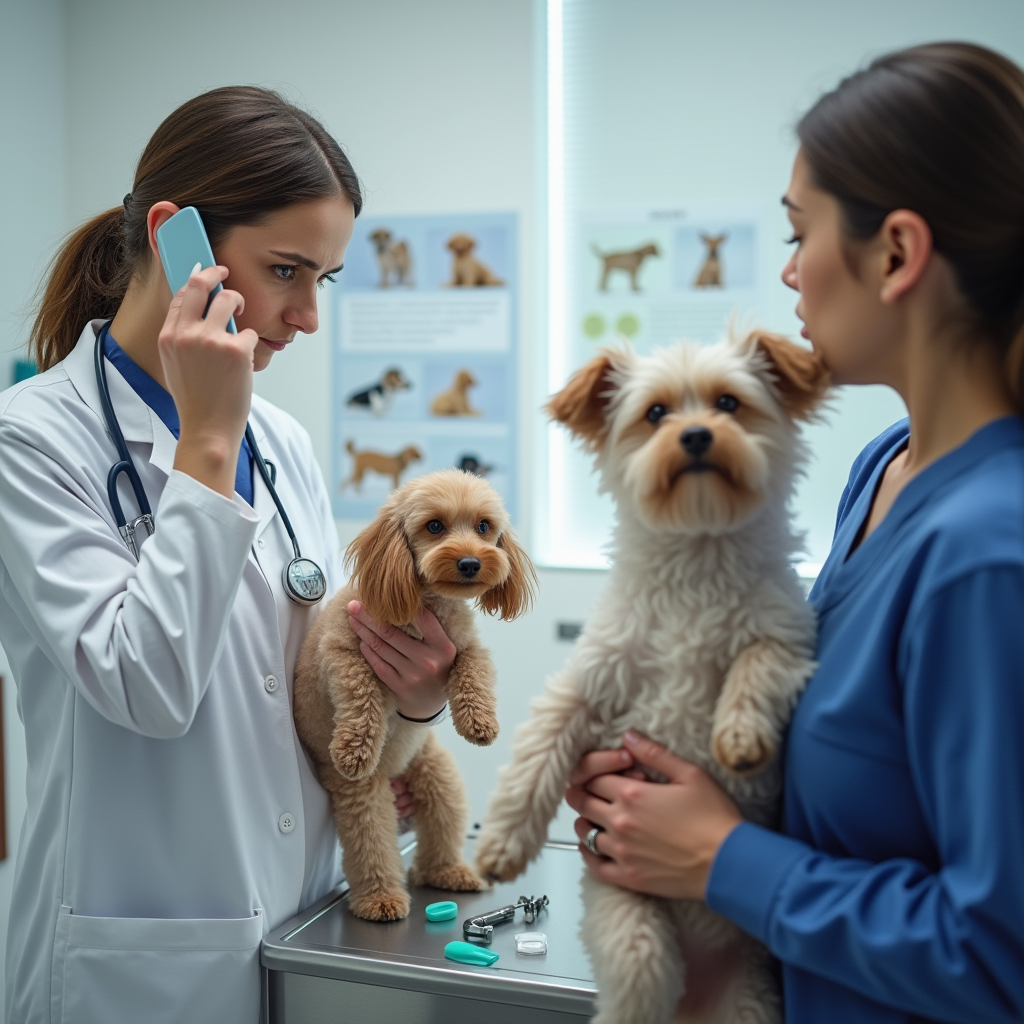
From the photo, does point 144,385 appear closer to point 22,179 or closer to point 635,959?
point 635,959

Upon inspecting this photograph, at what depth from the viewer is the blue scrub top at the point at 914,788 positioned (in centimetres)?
70

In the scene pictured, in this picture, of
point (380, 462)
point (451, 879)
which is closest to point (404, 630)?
point (451, 879)

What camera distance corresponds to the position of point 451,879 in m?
1.40

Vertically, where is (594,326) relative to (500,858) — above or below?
above

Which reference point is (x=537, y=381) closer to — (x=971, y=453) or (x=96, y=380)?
(x=96, y=380)

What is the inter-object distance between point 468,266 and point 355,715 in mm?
2156

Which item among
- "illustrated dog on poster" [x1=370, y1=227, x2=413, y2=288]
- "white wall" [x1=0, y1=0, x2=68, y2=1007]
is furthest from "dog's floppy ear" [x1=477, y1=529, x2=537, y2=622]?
"white wall" [x1=0, y1=0, x2=68, y2=1007]

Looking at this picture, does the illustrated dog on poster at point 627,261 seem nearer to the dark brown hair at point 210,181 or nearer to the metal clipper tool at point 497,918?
the dark brown hair at point 210,181

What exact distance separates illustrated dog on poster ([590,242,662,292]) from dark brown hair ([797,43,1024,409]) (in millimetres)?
2264

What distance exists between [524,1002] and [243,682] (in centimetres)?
53

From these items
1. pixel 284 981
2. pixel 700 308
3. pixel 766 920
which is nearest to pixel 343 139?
pixel 700 308

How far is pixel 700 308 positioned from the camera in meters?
3.03

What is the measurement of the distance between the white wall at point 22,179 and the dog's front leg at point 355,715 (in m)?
2.10

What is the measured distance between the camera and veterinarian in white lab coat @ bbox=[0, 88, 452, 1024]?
106 centimetres
